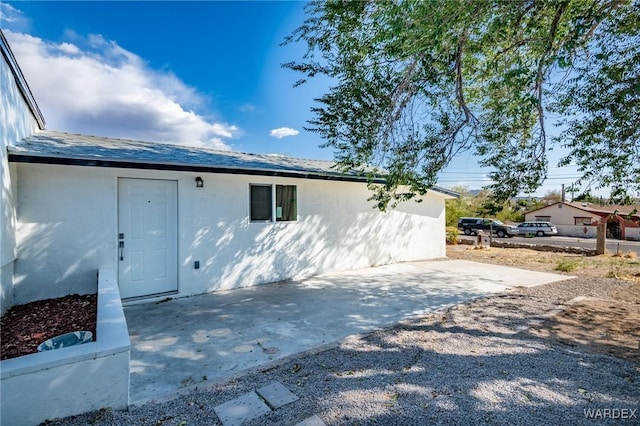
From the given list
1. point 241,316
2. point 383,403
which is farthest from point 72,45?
point 383,403

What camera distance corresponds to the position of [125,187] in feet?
17.7

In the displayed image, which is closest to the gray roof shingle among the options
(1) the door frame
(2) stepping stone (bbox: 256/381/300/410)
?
(1) the door frame

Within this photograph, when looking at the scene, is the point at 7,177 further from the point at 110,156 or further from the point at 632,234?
the point at 632,234

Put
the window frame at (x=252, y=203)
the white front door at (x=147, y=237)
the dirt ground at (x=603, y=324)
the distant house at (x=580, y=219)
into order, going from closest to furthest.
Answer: the dirt ground at (x=603, y=324) < the white front door at (x=147, y=237) < the window frame at (x=252, y=203) < the distant house at (x=580, y=219)

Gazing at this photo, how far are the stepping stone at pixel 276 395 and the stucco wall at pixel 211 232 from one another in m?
3.73

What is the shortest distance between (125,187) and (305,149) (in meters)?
6.74

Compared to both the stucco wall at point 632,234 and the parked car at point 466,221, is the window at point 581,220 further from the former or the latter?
the parked car at point 466,221

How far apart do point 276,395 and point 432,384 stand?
1.53 meters

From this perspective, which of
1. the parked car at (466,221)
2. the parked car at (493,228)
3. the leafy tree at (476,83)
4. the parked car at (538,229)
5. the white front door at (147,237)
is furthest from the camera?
the parked car at (538,229)

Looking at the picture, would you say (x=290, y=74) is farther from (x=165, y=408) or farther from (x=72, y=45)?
(x=165, y=408)

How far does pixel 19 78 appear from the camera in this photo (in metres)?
4.32

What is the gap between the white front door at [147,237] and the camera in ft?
17.7

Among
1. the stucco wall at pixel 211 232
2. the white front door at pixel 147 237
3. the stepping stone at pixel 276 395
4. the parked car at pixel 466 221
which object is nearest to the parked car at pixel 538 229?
the parked car at pixel 466 221

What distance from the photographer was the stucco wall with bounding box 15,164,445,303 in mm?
4676
